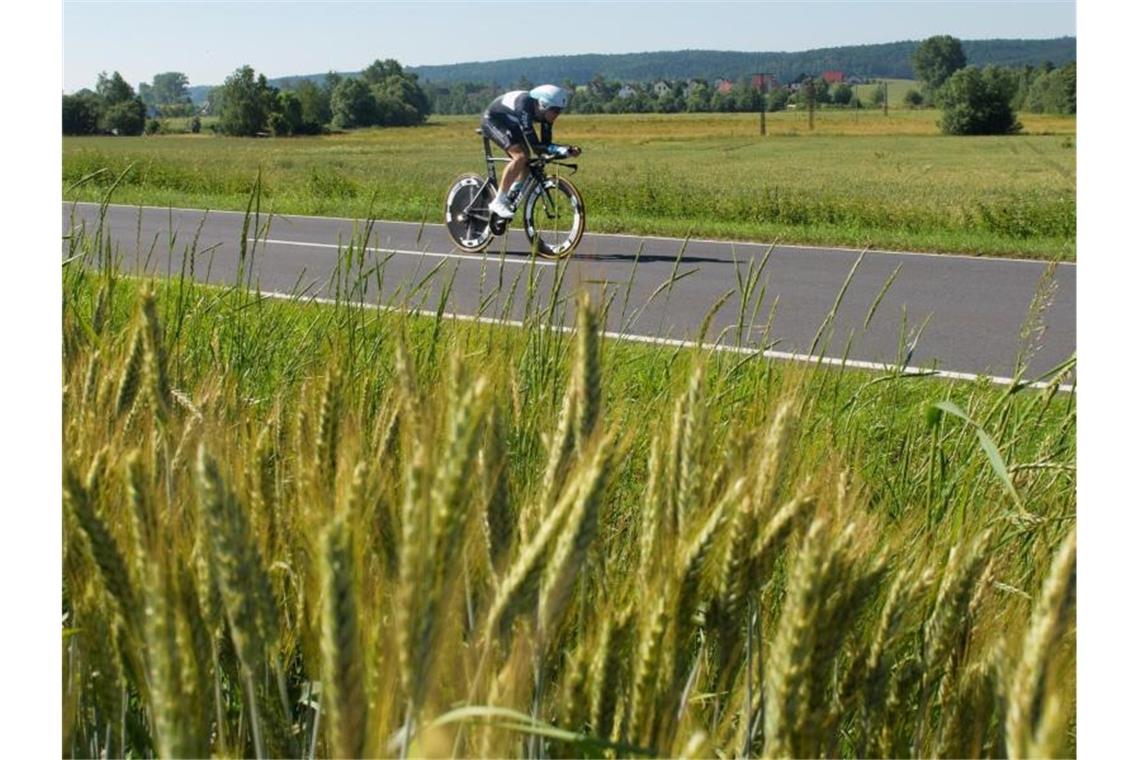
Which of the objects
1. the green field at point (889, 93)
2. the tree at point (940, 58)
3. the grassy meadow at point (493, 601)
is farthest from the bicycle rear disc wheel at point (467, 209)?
the green field at point (889, 93)

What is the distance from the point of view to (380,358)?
104 inches

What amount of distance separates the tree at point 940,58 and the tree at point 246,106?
1900 centimetres

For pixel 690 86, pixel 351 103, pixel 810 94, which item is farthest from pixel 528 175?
pixel 690 86

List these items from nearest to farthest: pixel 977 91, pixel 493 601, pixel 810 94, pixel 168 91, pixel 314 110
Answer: pixel 493 601
pixel 168 91
pixel 977 91
pixel 810 94
pixel 314 110

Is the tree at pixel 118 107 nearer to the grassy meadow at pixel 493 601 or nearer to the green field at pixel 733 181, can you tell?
the green field at pixel 733 181

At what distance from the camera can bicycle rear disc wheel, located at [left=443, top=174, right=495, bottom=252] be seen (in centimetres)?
1253

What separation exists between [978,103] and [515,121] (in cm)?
3998

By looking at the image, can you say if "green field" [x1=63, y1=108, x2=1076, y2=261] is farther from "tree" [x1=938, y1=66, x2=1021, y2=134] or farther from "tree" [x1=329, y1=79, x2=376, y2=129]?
"tree" [x1=938, y1=66, x2=1021, y2=134]

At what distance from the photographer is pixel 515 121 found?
12.3m

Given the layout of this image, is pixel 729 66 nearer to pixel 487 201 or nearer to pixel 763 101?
pixel 763 101

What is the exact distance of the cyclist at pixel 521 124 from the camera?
39.6ft

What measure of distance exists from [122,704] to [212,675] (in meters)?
0.08
